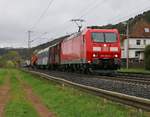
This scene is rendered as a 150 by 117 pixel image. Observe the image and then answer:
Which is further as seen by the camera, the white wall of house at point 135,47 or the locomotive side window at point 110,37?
the white wall of house at point 135,47

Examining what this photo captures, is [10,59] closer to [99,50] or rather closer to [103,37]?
[103,37]

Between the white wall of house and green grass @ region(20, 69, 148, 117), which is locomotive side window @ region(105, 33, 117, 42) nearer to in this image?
green grass @ region(20, 69, 148, 117)

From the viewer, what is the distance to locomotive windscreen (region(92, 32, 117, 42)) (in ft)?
110

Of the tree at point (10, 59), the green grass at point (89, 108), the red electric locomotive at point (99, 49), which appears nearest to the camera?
the green grass at point (89, 108)

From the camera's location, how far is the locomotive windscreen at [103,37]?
33.5 meters

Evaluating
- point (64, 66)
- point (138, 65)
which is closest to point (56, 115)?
point (64, 66)

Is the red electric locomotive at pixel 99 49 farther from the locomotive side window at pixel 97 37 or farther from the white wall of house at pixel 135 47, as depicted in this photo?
the white wall of house at pixel 135 47

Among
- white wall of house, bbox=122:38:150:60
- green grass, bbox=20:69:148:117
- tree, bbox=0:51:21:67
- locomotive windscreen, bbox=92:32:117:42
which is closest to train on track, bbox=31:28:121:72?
locomotive windscreen, bbox=92:32:117:42

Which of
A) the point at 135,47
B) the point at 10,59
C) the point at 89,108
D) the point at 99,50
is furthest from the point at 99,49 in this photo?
the point at 10,59

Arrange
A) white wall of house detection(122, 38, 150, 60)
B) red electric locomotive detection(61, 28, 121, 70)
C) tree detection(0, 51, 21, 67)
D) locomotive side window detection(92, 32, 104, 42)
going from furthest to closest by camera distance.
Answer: tree detection(0, 51, 21, 67)
white wall of house detection(122, 38, 150, 60)
locomotive side window detection(92, 32, 104, 42)
red electric locomotive detection(61, 28, 121, 70)

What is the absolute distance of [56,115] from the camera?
13.7 meters

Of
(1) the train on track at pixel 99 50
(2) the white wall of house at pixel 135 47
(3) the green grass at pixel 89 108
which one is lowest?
(3) the green grass at pixel 89 108

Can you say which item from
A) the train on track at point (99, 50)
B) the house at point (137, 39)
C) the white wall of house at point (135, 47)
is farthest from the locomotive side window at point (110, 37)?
the white wall of house at point (135, 47)

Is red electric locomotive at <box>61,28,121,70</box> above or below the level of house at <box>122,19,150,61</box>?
below
